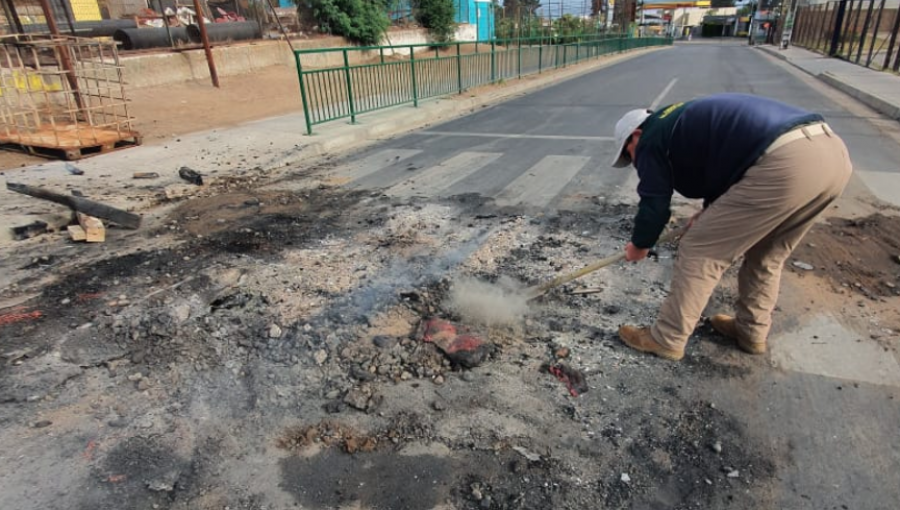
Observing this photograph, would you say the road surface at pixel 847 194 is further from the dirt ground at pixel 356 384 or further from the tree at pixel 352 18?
the tree at pixel 352 18

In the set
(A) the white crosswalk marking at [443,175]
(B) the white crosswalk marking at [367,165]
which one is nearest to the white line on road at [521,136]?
(A) the white crosswalk marking at [443,175]

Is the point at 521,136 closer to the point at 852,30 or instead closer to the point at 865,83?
the point at 865,83

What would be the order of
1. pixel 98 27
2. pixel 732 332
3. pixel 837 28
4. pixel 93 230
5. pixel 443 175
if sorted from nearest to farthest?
pixel 732 332, pixel 93 230, pixel 443 175, pixel 98 27, pixel 837 28

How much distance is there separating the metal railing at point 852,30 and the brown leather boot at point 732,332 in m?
18.9

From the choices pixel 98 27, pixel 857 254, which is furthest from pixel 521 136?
pixel 98 27

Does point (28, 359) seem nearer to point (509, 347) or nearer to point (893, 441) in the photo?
point (509, 347)

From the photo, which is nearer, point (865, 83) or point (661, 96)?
point (661, 96)

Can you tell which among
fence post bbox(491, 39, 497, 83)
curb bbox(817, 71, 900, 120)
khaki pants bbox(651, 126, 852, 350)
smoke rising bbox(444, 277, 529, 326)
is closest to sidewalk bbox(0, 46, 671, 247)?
smoke rising bbox(444, 277, 529, 326)

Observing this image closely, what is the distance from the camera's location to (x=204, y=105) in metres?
12.8

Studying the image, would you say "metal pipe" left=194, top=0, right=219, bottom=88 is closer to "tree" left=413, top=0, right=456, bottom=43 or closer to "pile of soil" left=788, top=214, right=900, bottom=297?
"pile of soil" left=788, top=214, right=900, bottom=297

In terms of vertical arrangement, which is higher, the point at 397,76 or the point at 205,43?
the point at 205,43

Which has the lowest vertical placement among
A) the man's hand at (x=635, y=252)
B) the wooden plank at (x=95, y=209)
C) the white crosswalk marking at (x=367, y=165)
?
the white crosswalk marking at (x=367, y=165)

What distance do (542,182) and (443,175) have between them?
4.37 feet

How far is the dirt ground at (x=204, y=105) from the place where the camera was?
33.3 ft
